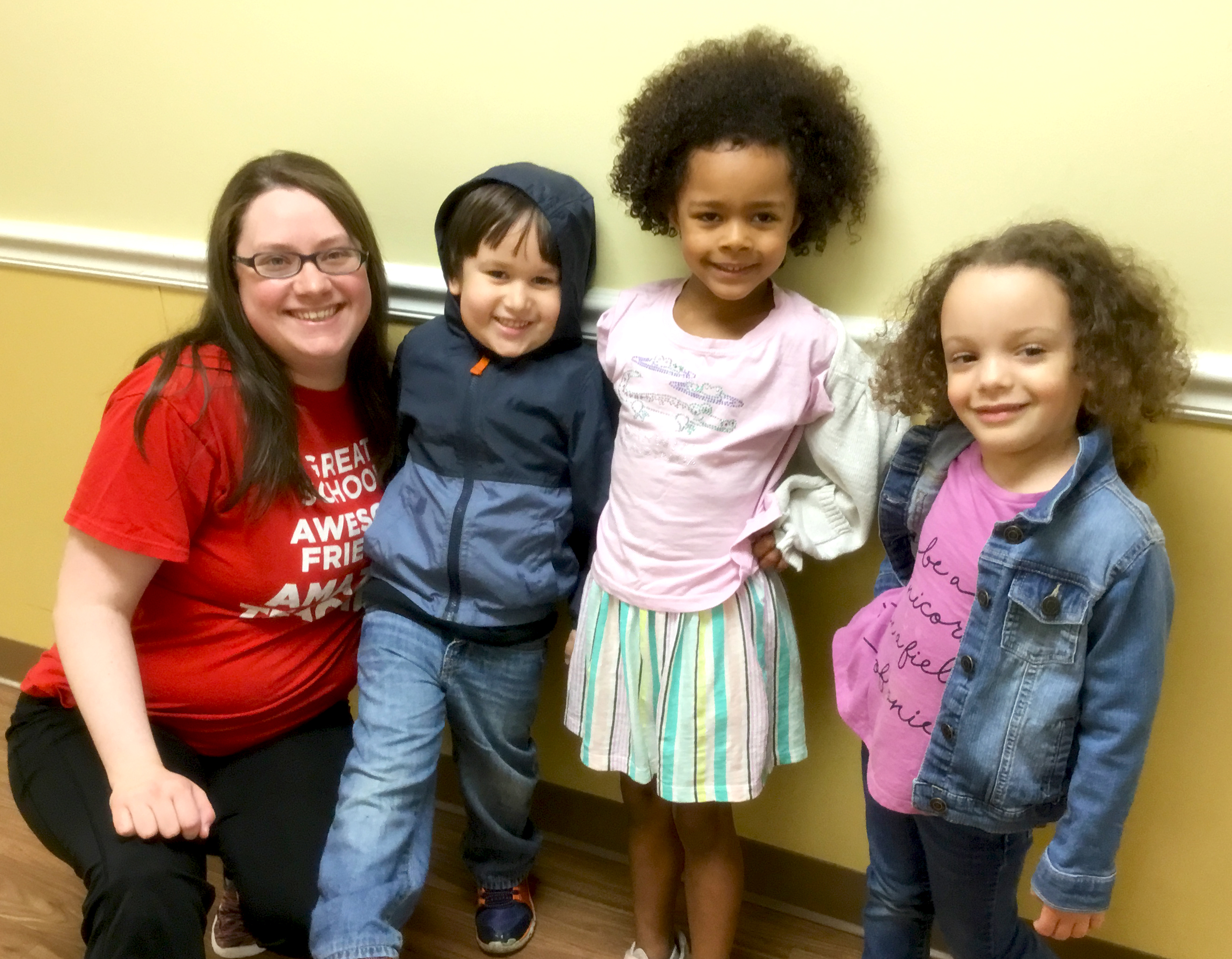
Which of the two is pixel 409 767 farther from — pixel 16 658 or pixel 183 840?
pixel 16 658

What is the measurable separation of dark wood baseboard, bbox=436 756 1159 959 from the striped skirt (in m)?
0.34

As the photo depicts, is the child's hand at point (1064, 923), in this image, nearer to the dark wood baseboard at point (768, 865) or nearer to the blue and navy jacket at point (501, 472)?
the dark wood baseboard at point (768, 865)

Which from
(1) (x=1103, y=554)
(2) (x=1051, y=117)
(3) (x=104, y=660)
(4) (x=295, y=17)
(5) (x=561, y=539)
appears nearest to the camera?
(1) (x=1103, y=554)

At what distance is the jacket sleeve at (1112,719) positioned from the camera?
856 mm

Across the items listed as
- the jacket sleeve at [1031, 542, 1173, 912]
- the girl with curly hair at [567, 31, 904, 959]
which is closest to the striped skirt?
the girl with curly hair at [567, 31, 904, 959]

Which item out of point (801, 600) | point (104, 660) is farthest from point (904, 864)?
point (104, 660)

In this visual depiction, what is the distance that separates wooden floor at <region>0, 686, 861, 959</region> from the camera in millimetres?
1383

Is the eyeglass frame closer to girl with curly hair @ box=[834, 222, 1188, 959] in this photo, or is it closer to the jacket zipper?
the jacket zipper

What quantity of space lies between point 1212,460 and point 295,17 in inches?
52.2

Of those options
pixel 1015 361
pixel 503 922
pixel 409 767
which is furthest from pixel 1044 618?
pixel 503 922

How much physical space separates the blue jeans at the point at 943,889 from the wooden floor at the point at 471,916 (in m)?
0.25

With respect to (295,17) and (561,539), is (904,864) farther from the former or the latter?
(295,17)

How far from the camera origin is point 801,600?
4.23ft

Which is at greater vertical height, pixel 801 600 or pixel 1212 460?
pixel 1212 460
